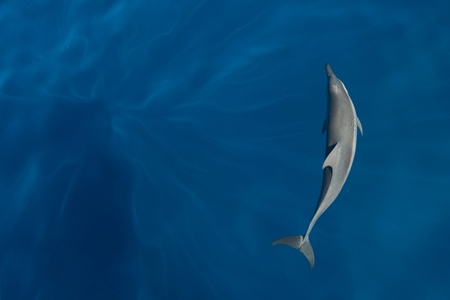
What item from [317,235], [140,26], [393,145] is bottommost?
[317,235]

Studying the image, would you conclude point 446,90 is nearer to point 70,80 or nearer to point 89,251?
point 89,251

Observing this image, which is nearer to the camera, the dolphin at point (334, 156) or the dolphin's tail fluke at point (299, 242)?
the dolphin at point (334, 156)

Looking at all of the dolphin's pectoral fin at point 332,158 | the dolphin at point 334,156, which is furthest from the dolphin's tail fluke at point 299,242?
the dolphin's pectoral fin at point 332,158

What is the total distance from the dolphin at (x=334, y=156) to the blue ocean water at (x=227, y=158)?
125 centimetres

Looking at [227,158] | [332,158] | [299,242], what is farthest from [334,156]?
[227,158]

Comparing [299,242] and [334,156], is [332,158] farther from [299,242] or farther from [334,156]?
[299,242]

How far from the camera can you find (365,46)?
8594 millimetres

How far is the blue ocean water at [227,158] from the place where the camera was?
717 centimetres

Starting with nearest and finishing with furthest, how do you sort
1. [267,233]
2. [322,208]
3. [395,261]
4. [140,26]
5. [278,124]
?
[322,208], [395,261], [267,233], [278,124], [140,26]

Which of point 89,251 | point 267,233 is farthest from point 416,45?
point 89,251

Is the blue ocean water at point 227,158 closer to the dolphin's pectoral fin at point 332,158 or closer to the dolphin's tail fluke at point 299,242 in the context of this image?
the dolphin's tail fluke at point 299,242

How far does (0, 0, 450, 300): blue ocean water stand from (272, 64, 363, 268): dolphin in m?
1.25

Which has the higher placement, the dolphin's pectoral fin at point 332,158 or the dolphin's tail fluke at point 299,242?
the dolphin's pectoral fin at point 332,158

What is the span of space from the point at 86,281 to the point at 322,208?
4.94 m
